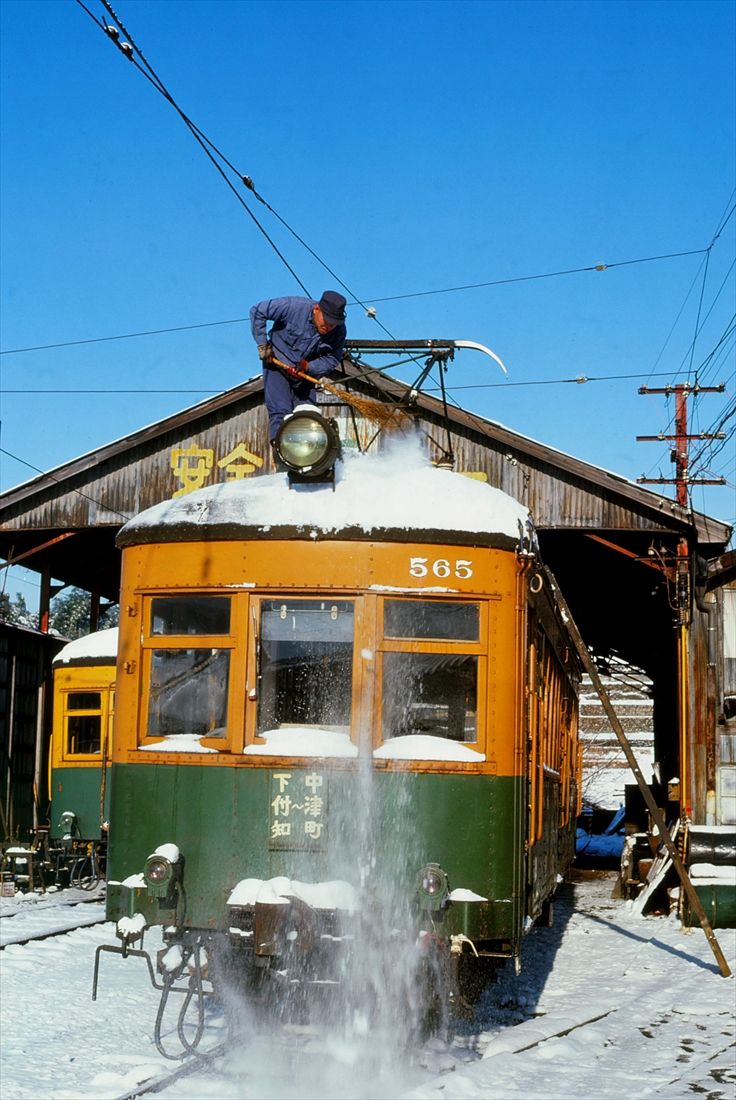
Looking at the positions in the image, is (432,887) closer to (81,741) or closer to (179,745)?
(179,745)

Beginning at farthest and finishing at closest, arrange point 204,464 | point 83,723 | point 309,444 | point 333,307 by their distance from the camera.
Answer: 1. point 204,464
2. point 83,723
3. point 333,307
4. point 309,444

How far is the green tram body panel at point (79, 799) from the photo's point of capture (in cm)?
1438

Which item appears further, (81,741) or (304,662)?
(81,741)

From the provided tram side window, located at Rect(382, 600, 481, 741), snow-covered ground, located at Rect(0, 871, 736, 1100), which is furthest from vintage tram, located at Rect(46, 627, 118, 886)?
tram side window, located at Rect(382, 600, 481, 741)

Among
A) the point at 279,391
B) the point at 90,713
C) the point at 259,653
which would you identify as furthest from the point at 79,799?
the point at 259,653

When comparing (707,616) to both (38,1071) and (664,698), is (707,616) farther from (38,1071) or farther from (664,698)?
(38,1071)

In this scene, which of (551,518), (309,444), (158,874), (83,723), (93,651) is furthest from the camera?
(551,518)

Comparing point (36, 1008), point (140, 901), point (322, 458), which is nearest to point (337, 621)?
point (322, 458)

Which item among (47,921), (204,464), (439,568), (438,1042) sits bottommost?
(47,921)

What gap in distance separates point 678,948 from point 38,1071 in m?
7.15

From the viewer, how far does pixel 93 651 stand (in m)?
14.4

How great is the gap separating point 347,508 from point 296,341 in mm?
1601

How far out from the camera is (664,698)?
23703 millimetres

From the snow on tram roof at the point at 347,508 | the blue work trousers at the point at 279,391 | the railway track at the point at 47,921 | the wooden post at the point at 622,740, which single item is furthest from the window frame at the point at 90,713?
the snow on tram roof at the point at 347,508
